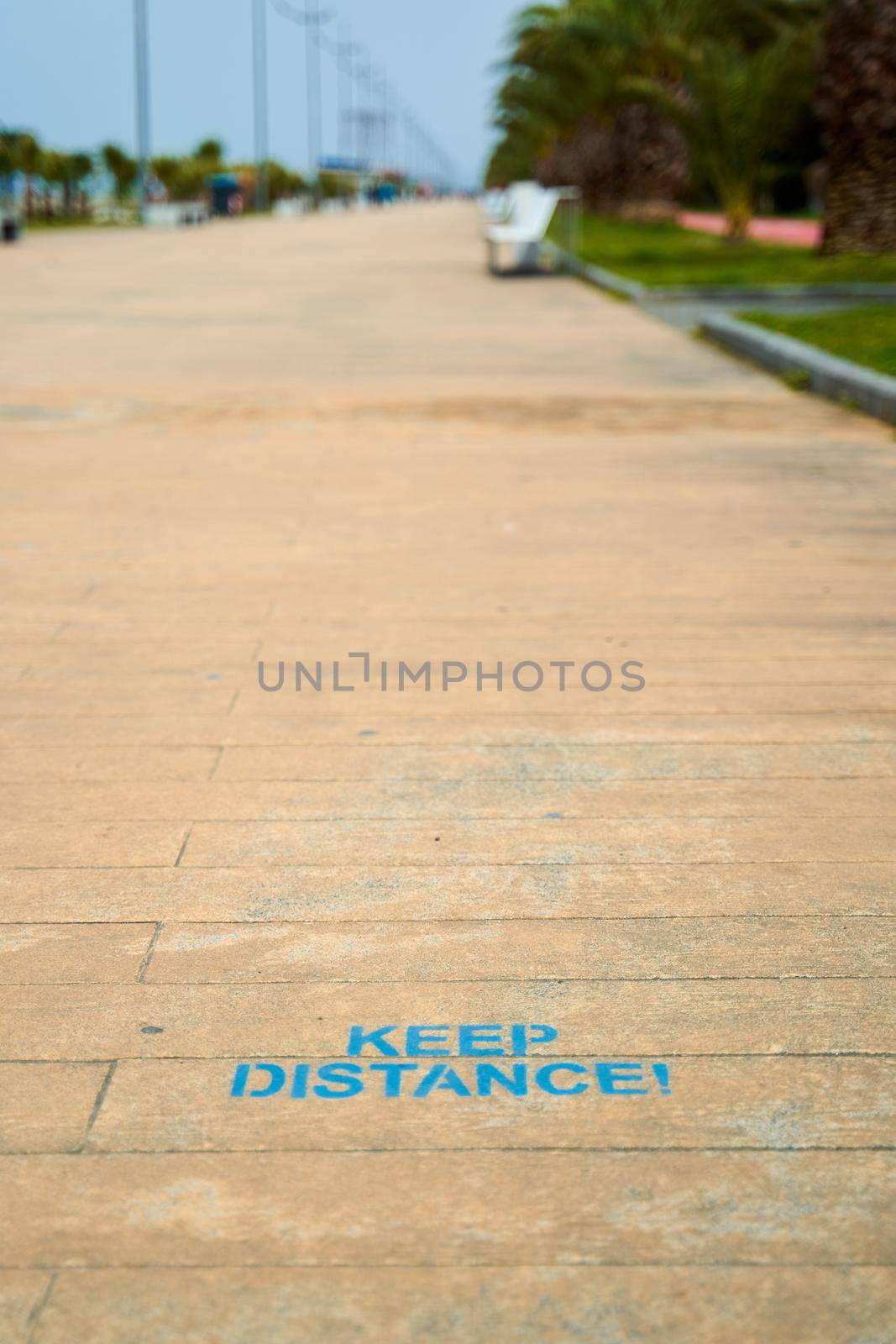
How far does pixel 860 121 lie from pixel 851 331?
7.71m

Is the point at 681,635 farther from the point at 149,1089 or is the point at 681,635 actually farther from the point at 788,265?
the point at 788,265

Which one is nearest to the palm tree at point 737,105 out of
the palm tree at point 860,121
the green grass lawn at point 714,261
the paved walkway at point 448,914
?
the green grass lawn at point 714,261

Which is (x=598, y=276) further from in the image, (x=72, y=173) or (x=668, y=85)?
(x=72, y=173)

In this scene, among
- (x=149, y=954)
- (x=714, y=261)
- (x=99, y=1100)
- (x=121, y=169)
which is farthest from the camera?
(x=121, y=169)

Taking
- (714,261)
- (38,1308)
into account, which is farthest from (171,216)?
(38,1308)

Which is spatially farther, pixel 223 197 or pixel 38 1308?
pixel 223 197

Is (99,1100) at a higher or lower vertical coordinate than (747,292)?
lower

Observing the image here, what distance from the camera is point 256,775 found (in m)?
4.10

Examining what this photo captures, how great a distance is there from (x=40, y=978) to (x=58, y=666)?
7.00 feet

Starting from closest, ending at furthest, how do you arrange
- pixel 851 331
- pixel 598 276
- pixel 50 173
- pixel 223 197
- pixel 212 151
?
pixel 851 331
pixel 598 276
pixel 50 173
pixel 223 197
pixel 212 151

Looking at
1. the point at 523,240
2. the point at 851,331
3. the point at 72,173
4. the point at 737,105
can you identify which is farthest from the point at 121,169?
the point at 851,331

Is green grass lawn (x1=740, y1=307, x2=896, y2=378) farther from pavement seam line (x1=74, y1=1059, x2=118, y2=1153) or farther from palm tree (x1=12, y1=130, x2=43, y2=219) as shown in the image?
palm tree (x1=12, y1=130, x2=43, y2=219)

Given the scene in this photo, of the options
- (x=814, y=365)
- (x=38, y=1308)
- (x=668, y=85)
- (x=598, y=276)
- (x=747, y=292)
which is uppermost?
(x=668, y=85)

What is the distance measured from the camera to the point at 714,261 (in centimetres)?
2412
